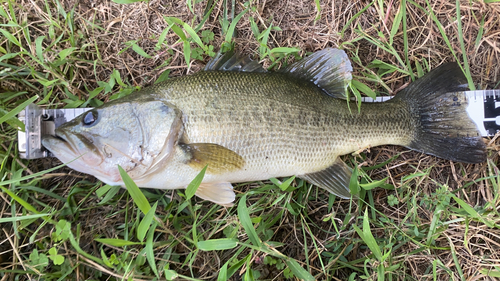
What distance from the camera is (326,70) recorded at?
254 cm

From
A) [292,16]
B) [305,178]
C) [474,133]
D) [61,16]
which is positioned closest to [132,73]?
[61,16]

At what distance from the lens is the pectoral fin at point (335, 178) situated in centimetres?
246

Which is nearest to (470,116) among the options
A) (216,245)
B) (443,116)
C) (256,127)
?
(443,116)

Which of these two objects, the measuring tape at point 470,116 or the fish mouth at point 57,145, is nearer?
the fish mouth at point 57,145

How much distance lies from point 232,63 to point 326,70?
79 centimetres

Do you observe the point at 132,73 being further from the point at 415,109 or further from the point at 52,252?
the point at 415,109

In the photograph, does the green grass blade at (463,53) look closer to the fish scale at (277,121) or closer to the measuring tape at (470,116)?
the measuring tape at (470,116)

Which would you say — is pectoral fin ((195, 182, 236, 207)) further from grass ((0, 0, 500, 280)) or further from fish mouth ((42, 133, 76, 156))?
fish mouth ((42, 133, 76, 156))

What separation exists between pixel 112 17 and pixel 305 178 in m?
2.24

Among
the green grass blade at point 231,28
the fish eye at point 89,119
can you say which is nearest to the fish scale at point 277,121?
the green grass blade at point 231,28

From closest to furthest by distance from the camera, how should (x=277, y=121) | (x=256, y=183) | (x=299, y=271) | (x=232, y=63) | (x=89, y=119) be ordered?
(x=299, y=271) < (x=89, y=119) < (x=277, y=121) < (x=232, y=63) < (x=256, y=183)

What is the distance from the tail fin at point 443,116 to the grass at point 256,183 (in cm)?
15

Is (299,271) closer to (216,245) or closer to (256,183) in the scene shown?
(216,245)

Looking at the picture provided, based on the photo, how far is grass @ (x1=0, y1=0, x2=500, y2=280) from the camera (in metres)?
2.33
